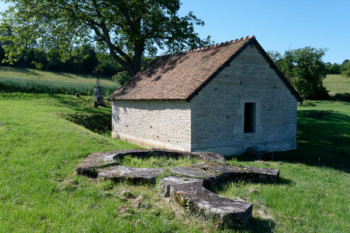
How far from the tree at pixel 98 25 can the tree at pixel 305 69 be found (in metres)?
17.8

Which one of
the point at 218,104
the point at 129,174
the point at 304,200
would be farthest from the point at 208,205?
the point at 218,104

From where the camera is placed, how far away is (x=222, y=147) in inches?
515

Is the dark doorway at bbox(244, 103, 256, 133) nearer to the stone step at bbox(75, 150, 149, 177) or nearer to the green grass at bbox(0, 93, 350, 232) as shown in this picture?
the green grass at bbox(0, 93, 350, 232)

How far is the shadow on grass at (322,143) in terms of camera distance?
1313 cm

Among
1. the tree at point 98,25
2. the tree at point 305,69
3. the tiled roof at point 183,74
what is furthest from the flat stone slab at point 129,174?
the tree at point 305,69

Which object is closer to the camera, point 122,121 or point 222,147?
point 222,147

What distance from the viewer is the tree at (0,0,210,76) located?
19703 mm

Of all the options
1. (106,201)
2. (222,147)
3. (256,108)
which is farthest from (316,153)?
(106,201)

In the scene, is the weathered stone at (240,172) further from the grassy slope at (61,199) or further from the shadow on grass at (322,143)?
the shadow on grass at (322,143)

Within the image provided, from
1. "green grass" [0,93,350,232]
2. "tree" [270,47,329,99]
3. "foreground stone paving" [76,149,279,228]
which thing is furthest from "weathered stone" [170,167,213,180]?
"tree" [270,47,329,99]

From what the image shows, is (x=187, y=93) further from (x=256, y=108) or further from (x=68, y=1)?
(x=68, y=1)

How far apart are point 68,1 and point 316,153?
1872 cm

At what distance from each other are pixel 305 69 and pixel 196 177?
35429 mm

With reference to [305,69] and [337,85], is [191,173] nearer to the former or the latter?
[305,69]
